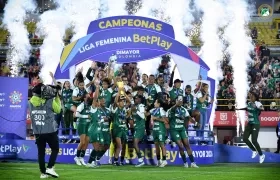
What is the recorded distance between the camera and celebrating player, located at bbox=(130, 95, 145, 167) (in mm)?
21391

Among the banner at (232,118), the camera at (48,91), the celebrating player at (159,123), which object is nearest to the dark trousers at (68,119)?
the celebrating player at (159,123)

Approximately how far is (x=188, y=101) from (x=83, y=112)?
11.7 ft

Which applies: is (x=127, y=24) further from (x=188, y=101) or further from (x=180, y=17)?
(x=180, y=17)

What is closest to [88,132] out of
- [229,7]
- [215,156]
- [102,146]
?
[102,146]

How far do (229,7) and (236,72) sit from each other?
4020 millimetres

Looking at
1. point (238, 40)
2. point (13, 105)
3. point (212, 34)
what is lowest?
point (13, 105)

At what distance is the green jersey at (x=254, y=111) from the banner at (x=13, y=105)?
6883 millimetres

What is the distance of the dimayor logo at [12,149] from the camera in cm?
2398

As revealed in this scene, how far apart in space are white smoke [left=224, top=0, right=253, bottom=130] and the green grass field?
15.6 meters

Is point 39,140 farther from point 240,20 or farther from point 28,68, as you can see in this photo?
point 240,20

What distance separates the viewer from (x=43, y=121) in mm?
16469

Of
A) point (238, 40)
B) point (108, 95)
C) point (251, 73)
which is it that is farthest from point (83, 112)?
point (238, 40)

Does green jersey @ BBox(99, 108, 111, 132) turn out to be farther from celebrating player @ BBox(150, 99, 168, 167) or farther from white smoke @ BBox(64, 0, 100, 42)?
white smoke @ BBox(64, 0, 100, 42)

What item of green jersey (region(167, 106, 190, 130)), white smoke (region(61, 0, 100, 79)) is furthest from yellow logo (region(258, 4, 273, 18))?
green jersey (region(167, 106, 190, 130))
